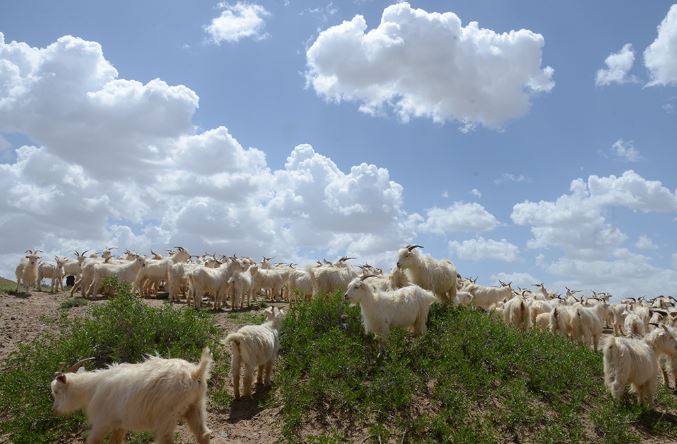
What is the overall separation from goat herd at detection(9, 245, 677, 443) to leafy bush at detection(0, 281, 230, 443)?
116 cm

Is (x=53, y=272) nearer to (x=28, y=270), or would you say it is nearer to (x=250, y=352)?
(x=28, y=270)

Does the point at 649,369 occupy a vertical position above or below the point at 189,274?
below

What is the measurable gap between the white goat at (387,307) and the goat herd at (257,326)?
0.07 ft

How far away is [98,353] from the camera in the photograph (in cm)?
897

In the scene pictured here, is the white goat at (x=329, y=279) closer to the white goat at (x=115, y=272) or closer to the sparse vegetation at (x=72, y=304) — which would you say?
the sparse vegetation at (x=72, y=304)

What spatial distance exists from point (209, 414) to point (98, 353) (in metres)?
2.74

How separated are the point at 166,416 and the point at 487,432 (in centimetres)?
468

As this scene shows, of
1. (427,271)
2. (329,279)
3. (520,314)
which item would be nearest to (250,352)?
(427,271)

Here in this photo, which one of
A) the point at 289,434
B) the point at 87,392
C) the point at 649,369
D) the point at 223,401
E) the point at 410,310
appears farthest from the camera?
the point at 410,310

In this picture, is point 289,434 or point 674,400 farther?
point 674,400

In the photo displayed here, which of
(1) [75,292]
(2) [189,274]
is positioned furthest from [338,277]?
(1) [75,292]

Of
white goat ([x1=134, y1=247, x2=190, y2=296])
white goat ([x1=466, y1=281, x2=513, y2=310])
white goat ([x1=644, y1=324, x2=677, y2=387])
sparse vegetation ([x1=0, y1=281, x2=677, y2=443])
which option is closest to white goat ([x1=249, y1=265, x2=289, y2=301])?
white goat ([x1=134, y1=247, x2=190, y2=296])

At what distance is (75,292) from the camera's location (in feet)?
68.4

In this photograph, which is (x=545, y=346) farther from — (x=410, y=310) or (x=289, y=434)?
(x=289, y=434)
